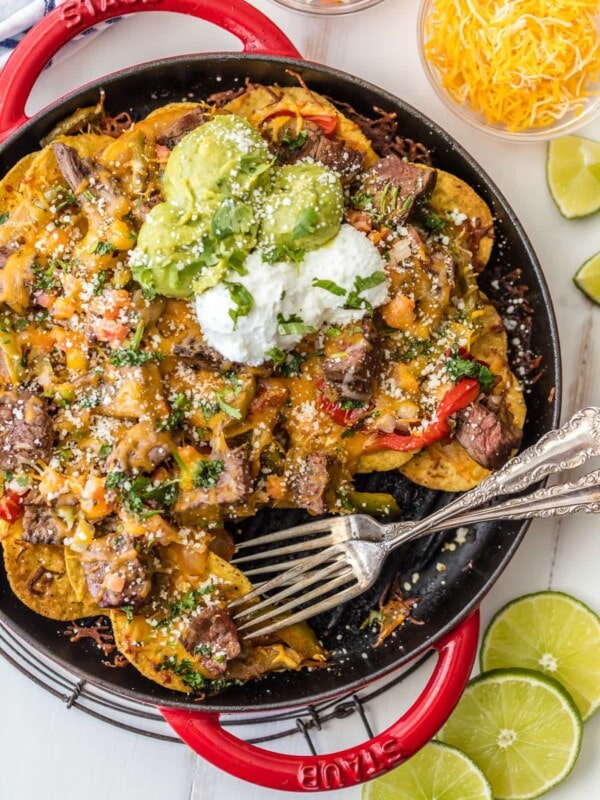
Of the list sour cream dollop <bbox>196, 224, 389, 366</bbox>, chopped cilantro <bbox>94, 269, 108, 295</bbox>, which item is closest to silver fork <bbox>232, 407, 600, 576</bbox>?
sour cream dollop <bbox>196, 224, 389, 366</bbox>

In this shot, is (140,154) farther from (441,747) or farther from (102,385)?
(441,747)

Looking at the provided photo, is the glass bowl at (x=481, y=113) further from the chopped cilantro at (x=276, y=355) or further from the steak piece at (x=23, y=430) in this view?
the steak piece at (x=23, y=430)

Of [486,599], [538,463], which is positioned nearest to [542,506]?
[538,463]

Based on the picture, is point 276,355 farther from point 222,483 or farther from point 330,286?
point 222,483

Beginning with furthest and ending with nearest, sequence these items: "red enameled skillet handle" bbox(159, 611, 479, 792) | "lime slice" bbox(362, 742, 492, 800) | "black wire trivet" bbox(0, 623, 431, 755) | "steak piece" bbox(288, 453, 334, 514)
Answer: "black wire trivet" bbox(0, 623, 431, 755) → "lime slice" bbox(362, 742, 492, 800) → "red enameled skillet handle" bbox(159, 611, 479, 792) → "steak piece" bbox(288, 453, 334, 514)

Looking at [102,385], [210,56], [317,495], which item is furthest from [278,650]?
[210,56]

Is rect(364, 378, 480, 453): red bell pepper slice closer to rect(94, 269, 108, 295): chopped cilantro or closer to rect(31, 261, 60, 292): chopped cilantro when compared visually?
rect(94, 269, 108, 295): chopped cilantro
